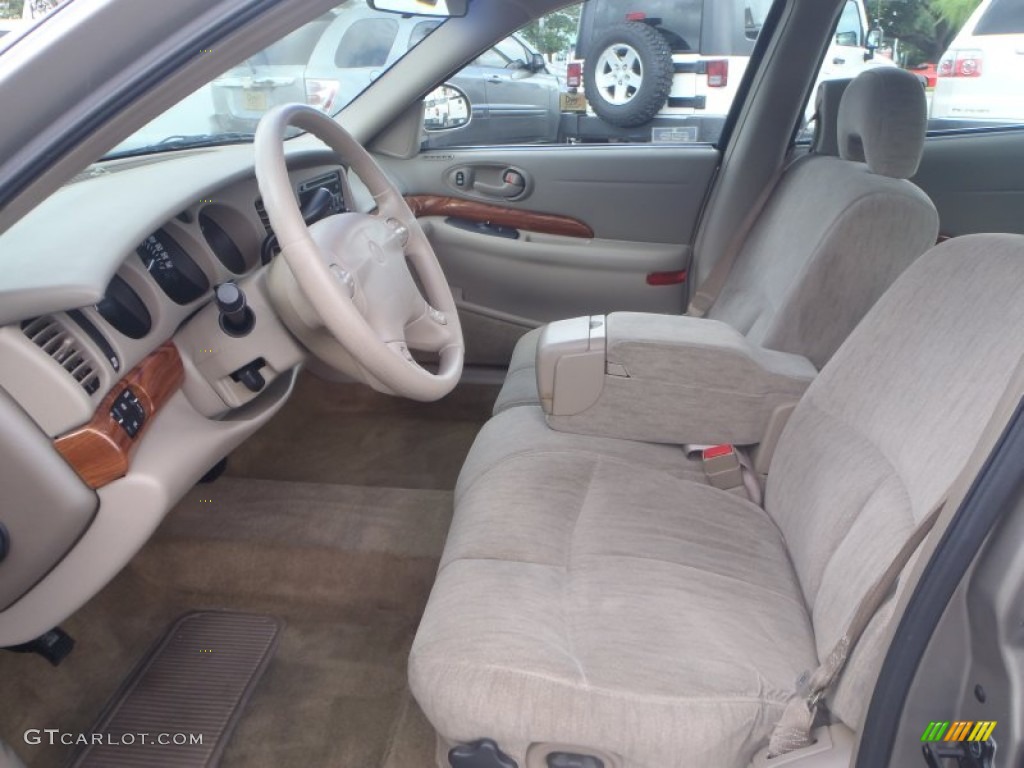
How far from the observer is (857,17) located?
2.21 metres

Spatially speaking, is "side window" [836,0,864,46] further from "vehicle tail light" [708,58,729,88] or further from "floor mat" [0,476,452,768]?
"floor mat" [0,476,452,768]

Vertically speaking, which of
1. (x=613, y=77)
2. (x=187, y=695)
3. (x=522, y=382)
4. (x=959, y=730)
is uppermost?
(x=613, y=77)

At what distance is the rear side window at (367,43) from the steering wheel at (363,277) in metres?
0.67

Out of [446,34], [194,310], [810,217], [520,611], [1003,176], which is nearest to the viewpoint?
[520,611]

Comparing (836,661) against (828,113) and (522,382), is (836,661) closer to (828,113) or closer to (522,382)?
(522,382)

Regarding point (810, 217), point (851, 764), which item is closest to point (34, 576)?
point (851, 764)

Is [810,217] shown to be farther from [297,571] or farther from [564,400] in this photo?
[297,571]

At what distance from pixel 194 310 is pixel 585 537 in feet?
2.53

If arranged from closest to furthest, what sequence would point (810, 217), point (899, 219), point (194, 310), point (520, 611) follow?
point (520, 611)
point (194, 310)
point (899, 219)
point (810, 217)

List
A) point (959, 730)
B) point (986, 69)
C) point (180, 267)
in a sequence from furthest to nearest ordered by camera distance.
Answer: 1. point (986, 69)
2. point (180, 267)
3. point (959, 730)

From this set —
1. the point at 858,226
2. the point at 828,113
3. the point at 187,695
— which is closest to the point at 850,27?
the point at 828,113

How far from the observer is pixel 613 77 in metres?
2.41

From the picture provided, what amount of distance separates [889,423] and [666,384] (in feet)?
1.45

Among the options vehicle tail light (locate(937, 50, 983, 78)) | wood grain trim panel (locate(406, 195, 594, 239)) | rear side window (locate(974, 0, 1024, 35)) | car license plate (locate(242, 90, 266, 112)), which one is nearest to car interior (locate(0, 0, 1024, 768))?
car license plate (locate(242, 90, 266, 112))
